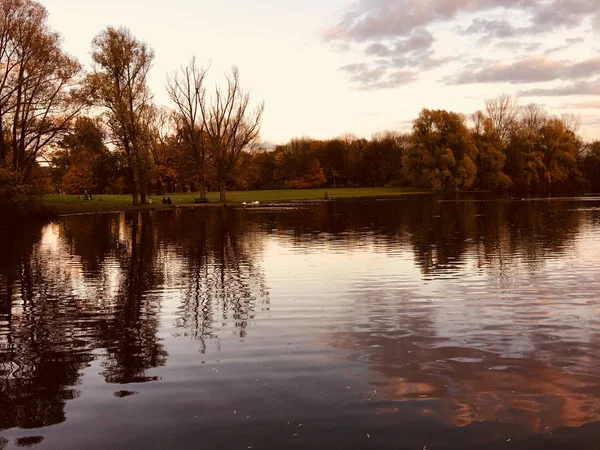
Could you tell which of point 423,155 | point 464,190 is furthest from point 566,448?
point 464,190

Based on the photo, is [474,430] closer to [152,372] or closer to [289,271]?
[152,372]

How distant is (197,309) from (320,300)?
3.00 metres

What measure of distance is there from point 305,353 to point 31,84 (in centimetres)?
4651

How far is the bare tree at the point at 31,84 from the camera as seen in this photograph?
46.5m

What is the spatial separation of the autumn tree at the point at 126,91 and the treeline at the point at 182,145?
0.13m

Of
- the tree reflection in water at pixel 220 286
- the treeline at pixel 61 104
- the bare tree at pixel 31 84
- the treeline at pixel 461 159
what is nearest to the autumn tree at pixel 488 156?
the treeline at pixel 461 159

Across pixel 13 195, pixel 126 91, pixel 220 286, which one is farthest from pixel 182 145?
pixel 220 286

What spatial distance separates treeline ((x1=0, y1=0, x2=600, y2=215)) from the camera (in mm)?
47906

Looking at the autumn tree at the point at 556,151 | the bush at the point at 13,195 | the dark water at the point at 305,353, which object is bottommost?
the dark water at the point at 305,353

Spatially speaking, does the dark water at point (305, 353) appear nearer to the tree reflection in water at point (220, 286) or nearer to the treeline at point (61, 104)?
the tree reflection in water at point (220, 286)

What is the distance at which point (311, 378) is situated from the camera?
27.1ft

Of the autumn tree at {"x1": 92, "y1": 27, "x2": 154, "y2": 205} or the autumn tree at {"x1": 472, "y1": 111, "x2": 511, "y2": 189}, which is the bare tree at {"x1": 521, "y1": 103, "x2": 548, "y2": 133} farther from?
the autumn tree at {"x1": 92, "y1": 27, "x2": 154, "y2": 205}

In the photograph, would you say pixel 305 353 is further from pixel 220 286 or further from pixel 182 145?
pixel 182 145

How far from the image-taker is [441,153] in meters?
102
